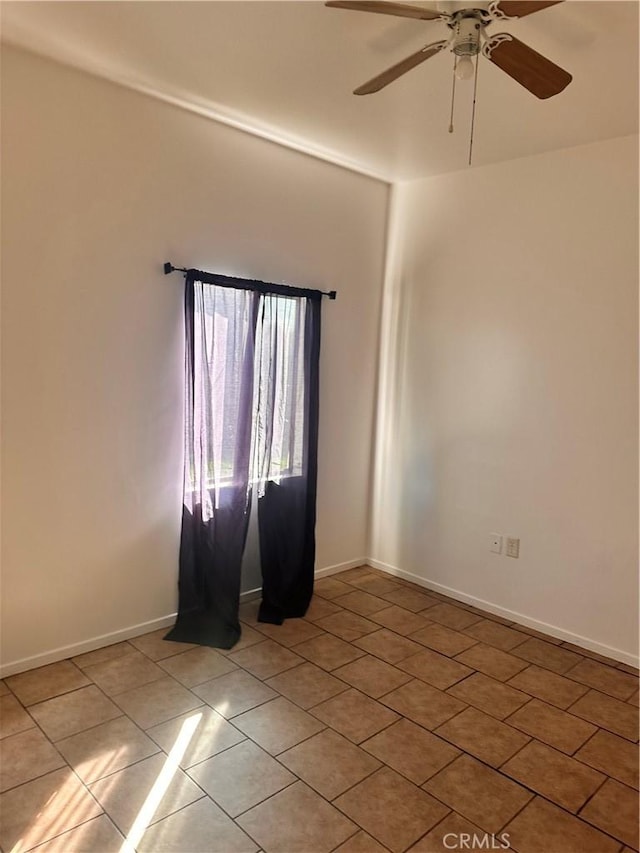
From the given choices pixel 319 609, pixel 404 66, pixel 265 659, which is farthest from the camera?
pixel 319 609

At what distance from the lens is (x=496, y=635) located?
335cm

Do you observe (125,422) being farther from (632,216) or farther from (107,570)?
(632,216)

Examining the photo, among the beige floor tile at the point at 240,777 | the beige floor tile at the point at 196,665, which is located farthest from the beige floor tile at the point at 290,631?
the beige floor tile at the point at 240,777

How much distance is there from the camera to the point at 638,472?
3008 millimetres

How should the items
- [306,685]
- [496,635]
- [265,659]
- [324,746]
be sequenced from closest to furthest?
A: 1. [324,746]
2. [306,685]
3. [265,659]
4. [496,635]

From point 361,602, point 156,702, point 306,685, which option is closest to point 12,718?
point 156,702

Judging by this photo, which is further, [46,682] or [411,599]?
[411,599]

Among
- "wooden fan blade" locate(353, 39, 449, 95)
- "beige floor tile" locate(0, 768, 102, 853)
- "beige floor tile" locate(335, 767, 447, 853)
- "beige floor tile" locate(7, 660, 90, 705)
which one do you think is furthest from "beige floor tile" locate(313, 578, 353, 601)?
"wooden fan blade" locate(353, 39, 449, 95)

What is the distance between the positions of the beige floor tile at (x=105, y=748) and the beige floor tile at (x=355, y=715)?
696 millimetres

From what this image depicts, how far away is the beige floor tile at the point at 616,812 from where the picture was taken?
199 cm

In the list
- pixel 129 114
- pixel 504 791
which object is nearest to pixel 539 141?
pixel 129 114

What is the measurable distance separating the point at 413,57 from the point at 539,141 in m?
1.48

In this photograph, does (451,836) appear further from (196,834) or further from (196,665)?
(196,665)

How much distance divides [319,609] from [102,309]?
2022mm
